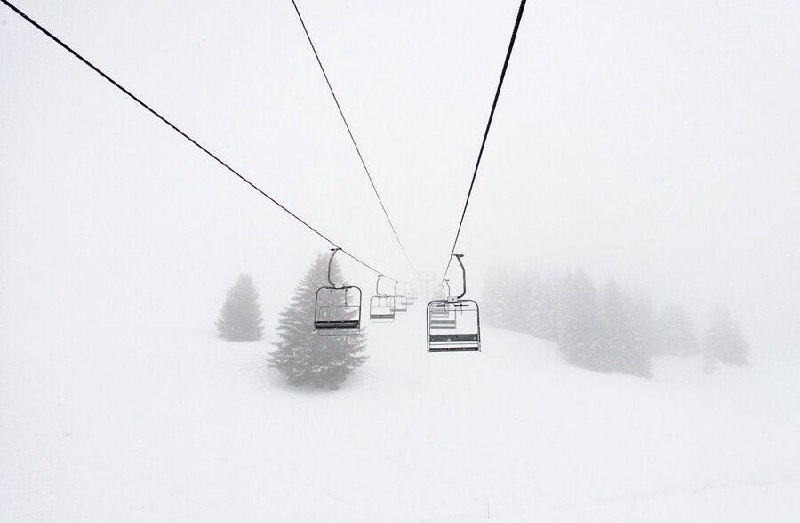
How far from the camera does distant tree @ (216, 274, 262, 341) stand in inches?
1454

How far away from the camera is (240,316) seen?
37.4 meters

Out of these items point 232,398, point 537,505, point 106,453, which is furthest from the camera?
point 232,398

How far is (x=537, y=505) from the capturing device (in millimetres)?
14727

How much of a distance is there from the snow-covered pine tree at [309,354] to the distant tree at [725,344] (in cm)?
4892

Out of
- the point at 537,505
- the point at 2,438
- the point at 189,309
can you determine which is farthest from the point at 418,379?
the point at 189,309

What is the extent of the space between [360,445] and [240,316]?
23.7m

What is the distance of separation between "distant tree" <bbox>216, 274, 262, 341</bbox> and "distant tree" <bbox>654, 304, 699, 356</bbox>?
172ft

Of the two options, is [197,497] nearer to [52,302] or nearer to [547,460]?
[547,460]

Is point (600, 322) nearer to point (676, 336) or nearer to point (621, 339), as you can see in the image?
point (621, 339)

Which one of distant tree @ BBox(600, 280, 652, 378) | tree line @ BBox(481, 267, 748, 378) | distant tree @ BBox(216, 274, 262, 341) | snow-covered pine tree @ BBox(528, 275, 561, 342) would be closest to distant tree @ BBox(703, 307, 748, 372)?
tree line @ BBox(481, 267, 748, 378)

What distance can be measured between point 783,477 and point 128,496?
28.0m

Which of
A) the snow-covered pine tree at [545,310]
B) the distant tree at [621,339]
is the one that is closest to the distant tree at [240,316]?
the snow-covered pine tree at [545,310]

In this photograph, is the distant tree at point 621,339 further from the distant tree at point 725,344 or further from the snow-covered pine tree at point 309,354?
the snow-covered pine tree at point 309,354

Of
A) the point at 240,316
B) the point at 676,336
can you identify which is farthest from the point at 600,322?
the point at 240,316
